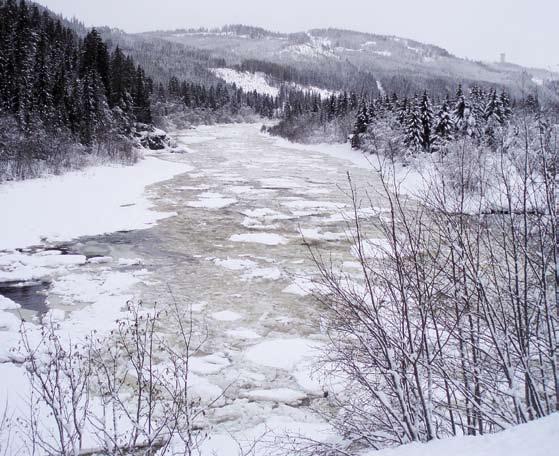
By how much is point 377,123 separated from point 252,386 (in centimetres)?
3328

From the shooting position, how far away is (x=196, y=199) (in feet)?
63.4

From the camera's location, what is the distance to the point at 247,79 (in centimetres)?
16912

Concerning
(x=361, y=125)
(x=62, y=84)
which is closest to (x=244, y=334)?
(x=62, y=84)

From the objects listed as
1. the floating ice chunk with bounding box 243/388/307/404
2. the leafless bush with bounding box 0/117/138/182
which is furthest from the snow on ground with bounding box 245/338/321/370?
the leafless bush with bounding box 0/117/138/182

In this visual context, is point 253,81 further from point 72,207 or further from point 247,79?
point 72,207

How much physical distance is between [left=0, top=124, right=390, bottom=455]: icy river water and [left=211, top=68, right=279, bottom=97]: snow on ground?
148907 mm

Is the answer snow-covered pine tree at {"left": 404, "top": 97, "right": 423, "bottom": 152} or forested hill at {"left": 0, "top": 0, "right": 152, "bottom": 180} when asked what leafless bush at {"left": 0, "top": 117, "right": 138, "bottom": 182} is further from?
snow-covered pine tree at {"left": 404, "top": 97, "right": 423, "bottom": 152}

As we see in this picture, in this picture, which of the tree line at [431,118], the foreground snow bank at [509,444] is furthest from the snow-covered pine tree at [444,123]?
the foreground snow bank at [509,444]

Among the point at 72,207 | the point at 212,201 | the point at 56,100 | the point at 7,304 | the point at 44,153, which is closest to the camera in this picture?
the point at 7,304

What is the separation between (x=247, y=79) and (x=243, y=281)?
169769 mm

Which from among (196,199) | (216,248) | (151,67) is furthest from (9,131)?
(151,67)

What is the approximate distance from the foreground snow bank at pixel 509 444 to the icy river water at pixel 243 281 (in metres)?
1.65

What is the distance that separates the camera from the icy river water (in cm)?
587

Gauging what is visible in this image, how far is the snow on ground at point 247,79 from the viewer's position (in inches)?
6412
